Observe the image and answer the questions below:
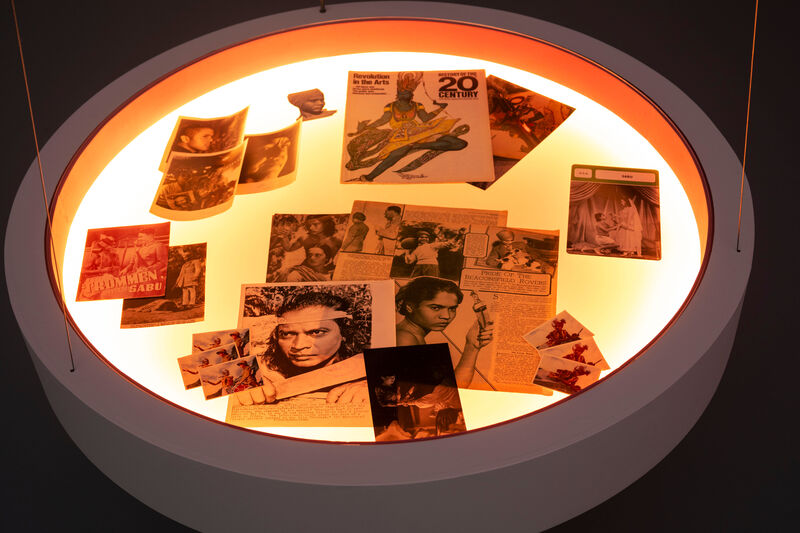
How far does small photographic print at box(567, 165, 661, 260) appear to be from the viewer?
1.94 meters

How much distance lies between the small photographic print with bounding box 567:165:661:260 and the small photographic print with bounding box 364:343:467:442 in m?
0.43

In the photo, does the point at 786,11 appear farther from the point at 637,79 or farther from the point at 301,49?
the point at 301,49

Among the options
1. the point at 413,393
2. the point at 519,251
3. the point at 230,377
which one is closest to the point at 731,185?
the point at 519,251

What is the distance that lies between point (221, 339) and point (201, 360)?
6cm

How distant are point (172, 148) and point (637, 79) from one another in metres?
1.06

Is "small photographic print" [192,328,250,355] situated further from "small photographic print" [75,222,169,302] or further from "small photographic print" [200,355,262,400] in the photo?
"small photographic print" [75,222,169,302]

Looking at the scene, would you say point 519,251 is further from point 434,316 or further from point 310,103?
point 310,103

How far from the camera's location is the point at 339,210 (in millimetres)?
2088

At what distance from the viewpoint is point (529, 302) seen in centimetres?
183

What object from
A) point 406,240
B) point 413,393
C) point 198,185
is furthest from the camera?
point 198,185

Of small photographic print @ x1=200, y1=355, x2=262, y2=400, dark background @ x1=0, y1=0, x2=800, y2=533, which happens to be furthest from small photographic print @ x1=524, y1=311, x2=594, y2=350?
small photographic print @ x1=200, y1=355, x2=262, y2=400

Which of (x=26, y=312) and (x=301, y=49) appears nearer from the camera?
(x=26, y=312)

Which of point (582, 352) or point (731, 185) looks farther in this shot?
point (731, 185)

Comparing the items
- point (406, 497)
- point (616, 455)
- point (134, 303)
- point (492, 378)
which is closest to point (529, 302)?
point (492, 378)
